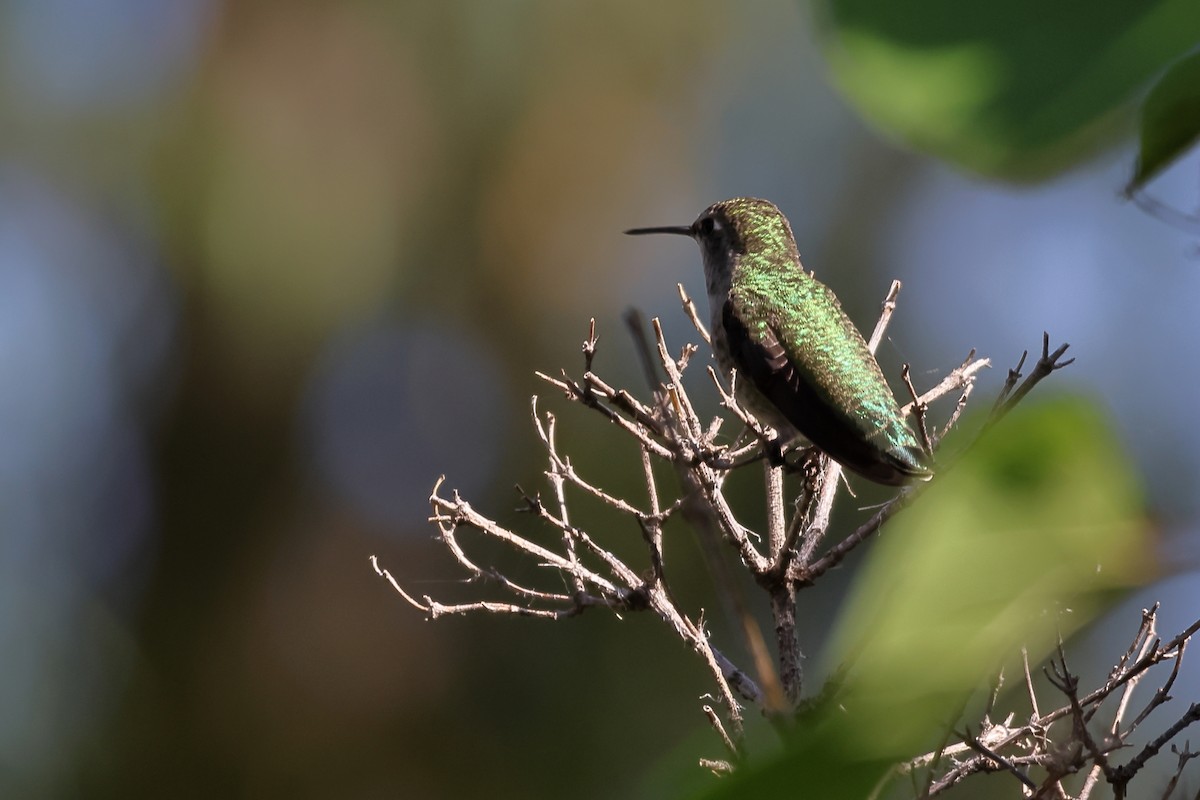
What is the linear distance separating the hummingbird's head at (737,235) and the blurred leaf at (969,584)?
11.4 feet

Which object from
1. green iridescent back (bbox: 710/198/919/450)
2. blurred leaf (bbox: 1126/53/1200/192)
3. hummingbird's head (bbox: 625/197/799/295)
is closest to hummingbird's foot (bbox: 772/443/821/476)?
green iridescent back (bbox: 710/198/919/450)

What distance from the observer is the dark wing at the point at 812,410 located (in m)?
2.86

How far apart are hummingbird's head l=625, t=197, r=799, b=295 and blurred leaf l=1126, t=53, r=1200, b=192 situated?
3454mm

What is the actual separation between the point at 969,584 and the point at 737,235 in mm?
3707

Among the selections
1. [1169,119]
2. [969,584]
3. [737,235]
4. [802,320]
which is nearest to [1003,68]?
[1169,119]

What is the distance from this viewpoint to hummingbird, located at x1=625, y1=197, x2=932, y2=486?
9.91 ft

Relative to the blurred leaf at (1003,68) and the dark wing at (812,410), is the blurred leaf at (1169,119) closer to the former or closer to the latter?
the blurred leaf at (1003,68)

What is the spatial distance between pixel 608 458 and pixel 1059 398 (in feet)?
24.4

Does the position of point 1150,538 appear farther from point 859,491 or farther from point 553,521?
point 859,491

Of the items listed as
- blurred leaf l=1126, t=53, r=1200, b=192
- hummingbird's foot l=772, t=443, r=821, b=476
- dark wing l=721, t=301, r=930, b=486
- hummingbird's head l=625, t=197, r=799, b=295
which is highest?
hummingbird's head l=625, t=197, r=799, b=295

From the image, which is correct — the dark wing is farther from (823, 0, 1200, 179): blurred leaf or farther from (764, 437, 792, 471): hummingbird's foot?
(823, 0, 1200, 179): blurred leaf

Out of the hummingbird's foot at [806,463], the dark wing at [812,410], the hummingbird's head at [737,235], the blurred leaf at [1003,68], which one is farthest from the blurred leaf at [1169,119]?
the hummingbird's head at [737,235]

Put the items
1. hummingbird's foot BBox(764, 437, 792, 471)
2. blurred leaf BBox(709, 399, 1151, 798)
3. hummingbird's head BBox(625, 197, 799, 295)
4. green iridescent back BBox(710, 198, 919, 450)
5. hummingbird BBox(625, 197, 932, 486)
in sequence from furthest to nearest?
hummingbird's head BBox(625, 197, 799, 295), green iridescent back BBox(710, 198, 919, 450), hummingbird BBox(625, 197, 932, 486), hummingbird's foot BBox(764, 437, 792, 471), blurred leaf BBox(709, 399, 1151, 798)

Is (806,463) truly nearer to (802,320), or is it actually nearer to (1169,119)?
(802,320)
